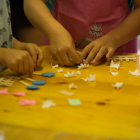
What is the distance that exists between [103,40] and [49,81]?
373 millimetres

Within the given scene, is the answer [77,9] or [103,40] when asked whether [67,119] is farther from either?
[77,9]

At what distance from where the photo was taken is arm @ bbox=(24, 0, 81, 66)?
700 mm

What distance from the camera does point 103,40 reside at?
0.78 meters

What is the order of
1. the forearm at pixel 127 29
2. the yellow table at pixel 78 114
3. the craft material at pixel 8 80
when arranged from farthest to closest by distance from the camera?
1. the forearm at pixel 127 29
2. the craft material at pixel 8 80
3. the yellow table at pixel 78 114

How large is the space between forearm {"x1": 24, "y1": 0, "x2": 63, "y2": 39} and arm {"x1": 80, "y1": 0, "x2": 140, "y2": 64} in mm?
176

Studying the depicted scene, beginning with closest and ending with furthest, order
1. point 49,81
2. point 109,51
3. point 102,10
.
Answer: point 49,81 < point 109,51 < point 102,10

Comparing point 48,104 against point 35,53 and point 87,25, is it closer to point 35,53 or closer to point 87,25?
point 35,53

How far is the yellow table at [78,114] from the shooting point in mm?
301

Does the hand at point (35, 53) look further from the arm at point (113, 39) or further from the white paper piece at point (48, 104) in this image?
the white paper piece at point (48, 104)

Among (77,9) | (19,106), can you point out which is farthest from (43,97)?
(77,9)

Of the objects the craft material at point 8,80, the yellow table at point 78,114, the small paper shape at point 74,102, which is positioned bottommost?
the yellow table at point 78,114

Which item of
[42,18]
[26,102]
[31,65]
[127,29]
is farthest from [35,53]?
[127,29]

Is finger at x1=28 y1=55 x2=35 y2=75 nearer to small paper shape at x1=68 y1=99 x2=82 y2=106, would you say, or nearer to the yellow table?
the yellow table

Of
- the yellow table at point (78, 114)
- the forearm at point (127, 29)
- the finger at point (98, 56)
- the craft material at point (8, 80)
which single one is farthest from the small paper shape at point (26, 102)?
the forearm at point (127, 29)
